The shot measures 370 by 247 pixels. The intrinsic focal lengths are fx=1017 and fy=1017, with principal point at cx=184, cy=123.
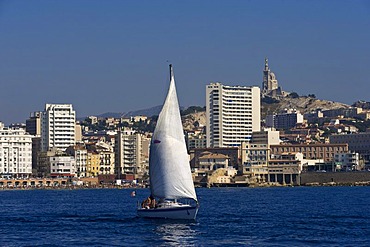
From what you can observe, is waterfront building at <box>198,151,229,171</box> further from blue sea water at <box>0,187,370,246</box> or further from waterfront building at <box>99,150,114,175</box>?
blue sea water at <box>0,187,370,246</box>

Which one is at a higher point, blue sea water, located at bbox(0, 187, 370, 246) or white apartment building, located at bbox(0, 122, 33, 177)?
white apartment building, located at bbox(0, 122, 33, 177)

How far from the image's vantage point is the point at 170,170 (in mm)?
59500

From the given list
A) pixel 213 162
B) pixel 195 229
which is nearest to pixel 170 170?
pixel 195 229

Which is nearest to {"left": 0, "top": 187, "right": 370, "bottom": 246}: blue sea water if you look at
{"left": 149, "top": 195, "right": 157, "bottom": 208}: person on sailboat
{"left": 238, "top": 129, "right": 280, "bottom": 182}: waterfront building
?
{"left": 149, "top": 195, "right": 157, "bottom": 208}: person on sailboat

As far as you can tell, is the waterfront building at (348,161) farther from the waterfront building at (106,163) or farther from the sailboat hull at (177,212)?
the sailboat hull at (177,212)

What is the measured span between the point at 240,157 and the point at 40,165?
37.2 metres

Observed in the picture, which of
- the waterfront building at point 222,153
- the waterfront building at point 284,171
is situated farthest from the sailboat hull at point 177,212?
the waterfront building at point 222,153

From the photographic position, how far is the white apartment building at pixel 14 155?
186m

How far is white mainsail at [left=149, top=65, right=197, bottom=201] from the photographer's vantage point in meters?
59.2

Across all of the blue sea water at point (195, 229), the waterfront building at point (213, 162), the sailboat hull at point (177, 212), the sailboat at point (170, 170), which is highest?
the waterfront building at point (213, 162)

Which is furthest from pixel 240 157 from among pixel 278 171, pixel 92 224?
pixel 92 224

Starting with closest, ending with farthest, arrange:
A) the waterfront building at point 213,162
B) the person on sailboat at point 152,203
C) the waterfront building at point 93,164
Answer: the person on sailboat at point 152,203 → the waterfront building at point 213,162 → the waterfront building at point 93,164

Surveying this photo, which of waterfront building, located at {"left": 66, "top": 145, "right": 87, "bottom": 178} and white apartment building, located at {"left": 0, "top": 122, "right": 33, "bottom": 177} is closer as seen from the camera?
white apartment building, located at {"left": 0, "top": 122, "right": 33, "bottom": 177}

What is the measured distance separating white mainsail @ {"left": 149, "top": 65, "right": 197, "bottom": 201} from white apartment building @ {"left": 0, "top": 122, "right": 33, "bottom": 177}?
417 feet
